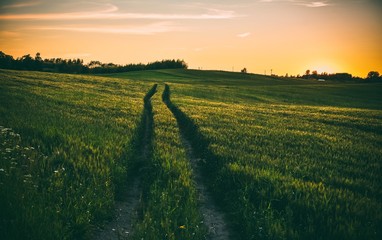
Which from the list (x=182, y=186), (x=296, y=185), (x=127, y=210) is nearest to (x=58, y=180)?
(x=127, y=210)

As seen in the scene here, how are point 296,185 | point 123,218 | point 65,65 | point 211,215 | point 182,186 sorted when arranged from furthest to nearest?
point 65,65
point 182,186
point 296,185
point 211,215
point 123,218

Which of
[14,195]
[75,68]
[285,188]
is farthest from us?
[75,68]

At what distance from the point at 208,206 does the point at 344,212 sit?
3.30 m

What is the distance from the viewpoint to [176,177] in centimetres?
866

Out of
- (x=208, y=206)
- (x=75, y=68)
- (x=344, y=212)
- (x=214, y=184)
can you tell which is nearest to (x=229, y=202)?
(x=208, y=206)

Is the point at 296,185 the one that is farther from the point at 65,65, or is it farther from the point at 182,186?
the point at 65,65

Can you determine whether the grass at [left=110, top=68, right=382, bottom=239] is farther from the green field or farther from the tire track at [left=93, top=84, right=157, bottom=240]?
the tire track at [left=93, top=84, right=157, bottom=240]

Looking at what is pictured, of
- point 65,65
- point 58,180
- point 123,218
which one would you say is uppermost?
point 65,65

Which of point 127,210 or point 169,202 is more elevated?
point 169,202

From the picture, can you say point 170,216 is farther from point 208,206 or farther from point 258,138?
point 258,138

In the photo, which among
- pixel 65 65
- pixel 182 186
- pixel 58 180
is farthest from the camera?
pixel 65 65

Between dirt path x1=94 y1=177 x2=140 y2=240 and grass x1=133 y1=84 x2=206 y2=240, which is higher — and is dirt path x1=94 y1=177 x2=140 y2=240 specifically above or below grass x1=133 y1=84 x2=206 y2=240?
below

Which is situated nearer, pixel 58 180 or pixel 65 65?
pixel 58 180

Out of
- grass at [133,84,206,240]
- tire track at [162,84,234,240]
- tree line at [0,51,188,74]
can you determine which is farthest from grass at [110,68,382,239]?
tree line at [0,51,188,74]
